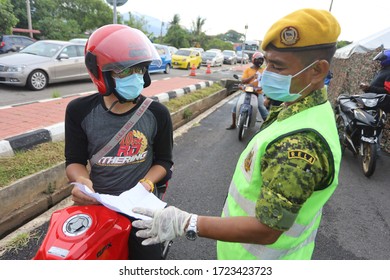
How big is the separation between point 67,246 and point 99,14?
35090 millimetres

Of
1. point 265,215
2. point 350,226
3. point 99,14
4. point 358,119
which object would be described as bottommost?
point 350,226

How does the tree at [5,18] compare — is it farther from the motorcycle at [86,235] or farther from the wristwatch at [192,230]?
the wristwatch at [192,230]

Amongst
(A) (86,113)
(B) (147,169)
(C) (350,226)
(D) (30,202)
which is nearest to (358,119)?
(C) (350,226)

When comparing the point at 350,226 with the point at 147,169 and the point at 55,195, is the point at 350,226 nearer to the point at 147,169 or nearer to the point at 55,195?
the point at 147,169

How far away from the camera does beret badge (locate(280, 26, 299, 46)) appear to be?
3.18 ft

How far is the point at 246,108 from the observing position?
5566mm

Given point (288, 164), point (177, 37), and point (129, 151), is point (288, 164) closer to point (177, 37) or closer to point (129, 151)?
point (129, 151)

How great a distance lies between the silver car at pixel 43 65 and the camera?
7422mm

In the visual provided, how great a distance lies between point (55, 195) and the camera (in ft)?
9.68

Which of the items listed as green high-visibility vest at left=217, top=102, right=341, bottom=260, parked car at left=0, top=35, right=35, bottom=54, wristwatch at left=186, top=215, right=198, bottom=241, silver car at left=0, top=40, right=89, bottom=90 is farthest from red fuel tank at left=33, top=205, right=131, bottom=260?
parked car at left=0, top=35, right=35, bottom=54

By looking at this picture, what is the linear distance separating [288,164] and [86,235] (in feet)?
2.62

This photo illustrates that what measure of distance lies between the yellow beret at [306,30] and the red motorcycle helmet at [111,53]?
2.75ft

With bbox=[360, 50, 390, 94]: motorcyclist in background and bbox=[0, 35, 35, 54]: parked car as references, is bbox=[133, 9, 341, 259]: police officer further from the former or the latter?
bbox=[0, 35, 35, 54]: parked car

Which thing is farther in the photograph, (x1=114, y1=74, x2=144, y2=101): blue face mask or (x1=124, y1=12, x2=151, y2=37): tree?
(x1=124, y1=12, x2=151, y2=37): tree
